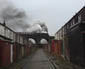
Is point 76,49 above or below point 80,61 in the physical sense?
above

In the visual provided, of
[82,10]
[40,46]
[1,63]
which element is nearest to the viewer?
[1,63]

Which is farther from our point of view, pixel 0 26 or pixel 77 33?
pixel 77 33

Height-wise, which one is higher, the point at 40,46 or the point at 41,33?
the point at 41,33

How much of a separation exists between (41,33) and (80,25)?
2589 inches

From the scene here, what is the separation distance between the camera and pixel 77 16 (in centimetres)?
2053

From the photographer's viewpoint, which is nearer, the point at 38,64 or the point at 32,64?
the point at 38,64

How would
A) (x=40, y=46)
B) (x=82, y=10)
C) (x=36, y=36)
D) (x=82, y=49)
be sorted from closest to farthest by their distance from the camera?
(x=82, y=49) → (x=82, y=10) → (x=36, y=36) → (x=40, y=46)

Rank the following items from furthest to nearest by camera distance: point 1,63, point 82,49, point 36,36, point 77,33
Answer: point 36,36 < point 77,33 < point 82,49 < point 1,63

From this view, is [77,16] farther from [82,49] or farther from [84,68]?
[84,68]

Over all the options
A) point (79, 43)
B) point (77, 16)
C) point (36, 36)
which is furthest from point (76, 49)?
point (36, 36)

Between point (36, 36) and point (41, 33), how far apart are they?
2846 mm

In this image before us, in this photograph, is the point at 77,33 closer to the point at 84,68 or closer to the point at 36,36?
the point at 84,68

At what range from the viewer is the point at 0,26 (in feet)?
46.1

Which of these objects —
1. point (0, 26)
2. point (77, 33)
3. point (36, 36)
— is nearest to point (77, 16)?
point (77, 33)
